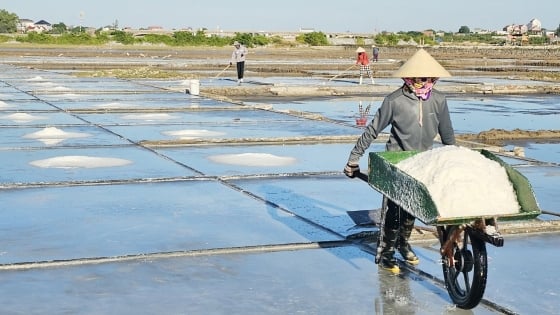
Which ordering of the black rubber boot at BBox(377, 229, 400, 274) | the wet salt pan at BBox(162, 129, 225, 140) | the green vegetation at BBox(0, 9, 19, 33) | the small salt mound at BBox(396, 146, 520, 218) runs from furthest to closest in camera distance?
the green vegetation at BBox(0, 9, 19, 33) < the wet salt pan at BBox(162, 129, 225, 140) < the black rubber boot at BBox(377, 229, 400, 274) < the small salt mound at BBox(396, 146, 520, 218)

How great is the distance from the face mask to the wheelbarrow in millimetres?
457

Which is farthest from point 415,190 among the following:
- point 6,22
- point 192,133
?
point 6,22

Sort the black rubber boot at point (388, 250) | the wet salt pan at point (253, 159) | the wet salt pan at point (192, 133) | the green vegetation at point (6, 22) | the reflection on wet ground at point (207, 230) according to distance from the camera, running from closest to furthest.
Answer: the reflection on wet ground at point (207, 230) → the black rubber boot at point (388, 250) → the wet salt pan at point (253, 159) → the wet salt pan at point (192, 133) → the green vegetation at point (6, 22)

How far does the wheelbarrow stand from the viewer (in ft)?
17.9

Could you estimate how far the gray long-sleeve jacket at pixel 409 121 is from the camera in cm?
646

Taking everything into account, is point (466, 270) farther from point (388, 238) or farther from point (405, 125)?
point (405, 125)

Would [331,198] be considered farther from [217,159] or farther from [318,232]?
[217,159]

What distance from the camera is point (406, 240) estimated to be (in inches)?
265

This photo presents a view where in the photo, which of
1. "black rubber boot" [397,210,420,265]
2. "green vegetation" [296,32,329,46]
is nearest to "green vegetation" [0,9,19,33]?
"green vegetation" [296,32,329,46]

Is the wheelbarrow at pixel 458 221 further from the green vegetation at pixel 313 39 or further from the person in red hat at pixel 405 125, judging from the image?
the green vegetation at pixel 313 39

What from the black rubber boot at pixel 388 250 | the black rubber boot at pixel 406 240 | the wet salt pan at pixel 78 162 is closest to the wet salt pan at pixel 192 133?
the wet salt pan at pixel 78 162

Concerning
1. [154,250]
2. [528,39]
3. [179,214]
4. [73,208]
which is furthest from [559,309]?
[528,39]

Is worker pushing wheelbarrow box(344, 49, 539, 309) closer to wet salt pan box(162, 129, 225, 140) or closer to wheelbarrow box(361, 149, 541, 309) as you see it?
wheelbarrow box(361, 149, 541, 309)

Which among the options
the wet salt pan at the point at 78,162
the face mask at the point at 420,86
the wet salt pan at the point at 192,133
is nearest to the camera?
the face mask at the point at 420,86
